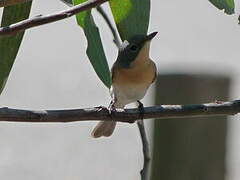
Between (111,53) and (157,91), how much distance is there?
2154 mm

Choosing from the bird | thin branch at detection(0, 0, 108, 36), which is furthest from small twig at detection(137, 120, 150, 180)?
the bird

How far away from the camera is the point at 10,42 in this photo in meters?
0.91

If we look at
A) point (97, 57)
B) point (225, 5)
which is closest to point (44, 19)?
point (97, 57)

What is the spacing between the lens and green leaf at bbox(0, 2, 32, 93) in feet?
2.96

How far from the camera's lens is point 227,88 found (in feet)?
8.79

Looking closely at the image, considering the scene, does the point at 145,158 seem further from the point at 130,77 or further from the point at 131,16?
the point at 130,77

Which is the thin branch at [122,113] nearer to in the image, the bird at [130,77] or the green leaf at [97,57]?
the green leaf at [97,57]

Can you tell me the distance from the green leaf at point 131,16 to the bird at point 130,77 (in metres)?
1.03

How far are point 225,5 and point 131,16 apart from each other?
0.35 ft

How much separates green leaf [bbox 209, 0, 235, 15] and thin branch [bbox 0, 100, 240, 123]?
10 cm

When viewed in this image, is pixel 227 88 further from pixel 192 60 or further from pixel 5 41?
pixel 192 60

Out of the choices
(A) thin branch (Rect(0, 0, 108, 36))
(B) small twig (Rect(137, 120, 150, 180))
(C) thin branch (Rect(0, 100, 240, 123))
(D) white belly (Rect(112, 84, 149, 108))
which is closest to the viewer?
(A) thin branch (Rect(0, 0, 108, 36))

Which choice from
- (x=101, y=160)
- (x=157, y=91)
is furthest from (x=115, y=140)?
(x=157, y=91)

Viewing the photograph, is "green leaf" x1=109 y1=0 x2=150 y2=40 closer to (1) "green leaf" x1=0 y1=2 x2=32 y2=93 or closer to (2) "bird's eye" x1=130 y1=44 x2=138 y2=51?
(1) "green leaf" x1=0 y1=2 x2=32 y2=93
